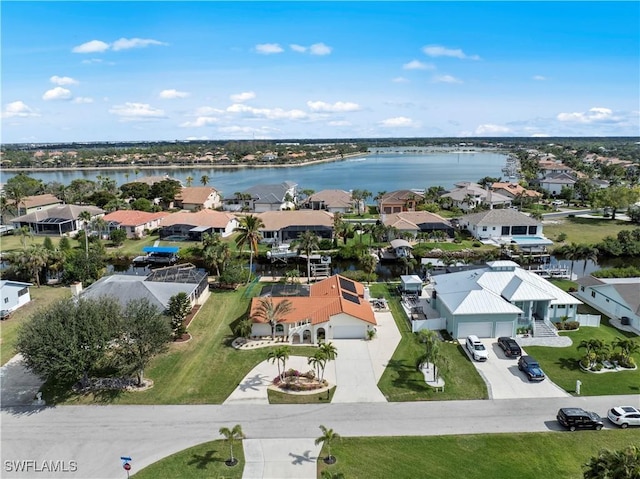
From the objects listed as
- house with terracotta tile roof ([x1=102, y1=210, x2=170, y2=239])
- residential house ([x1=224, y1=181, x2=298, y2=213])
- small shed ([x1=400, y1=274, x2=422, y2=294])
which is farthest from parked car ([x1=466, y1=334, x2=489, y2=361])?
residential house ([x1=224, y1=181, x2=298, y2=213])

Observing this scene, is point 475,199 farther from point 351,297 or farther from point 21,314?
point 21,314

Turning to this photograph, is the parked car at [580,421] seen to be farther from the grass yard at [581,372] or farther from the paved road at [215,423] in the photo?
the grass yard at [581,372]

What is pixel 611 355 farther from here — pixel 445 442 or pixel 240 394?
pixel 240 394

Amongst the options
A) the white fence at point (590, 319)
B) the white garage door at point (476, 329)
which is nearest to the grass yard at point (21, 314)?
the white garage door at point (476, 329)

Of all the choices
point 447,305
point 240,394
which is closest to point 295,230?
point 447,305

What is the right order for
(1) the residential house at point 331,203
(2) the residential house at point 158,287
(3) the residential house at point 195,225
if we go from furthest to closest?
(1) the residential house at point 331,203, (3) the residential house at point 195,225, (2) the residential house at point 158,287

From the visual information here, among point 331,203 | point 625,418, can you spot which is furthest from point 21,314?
point 331,203
